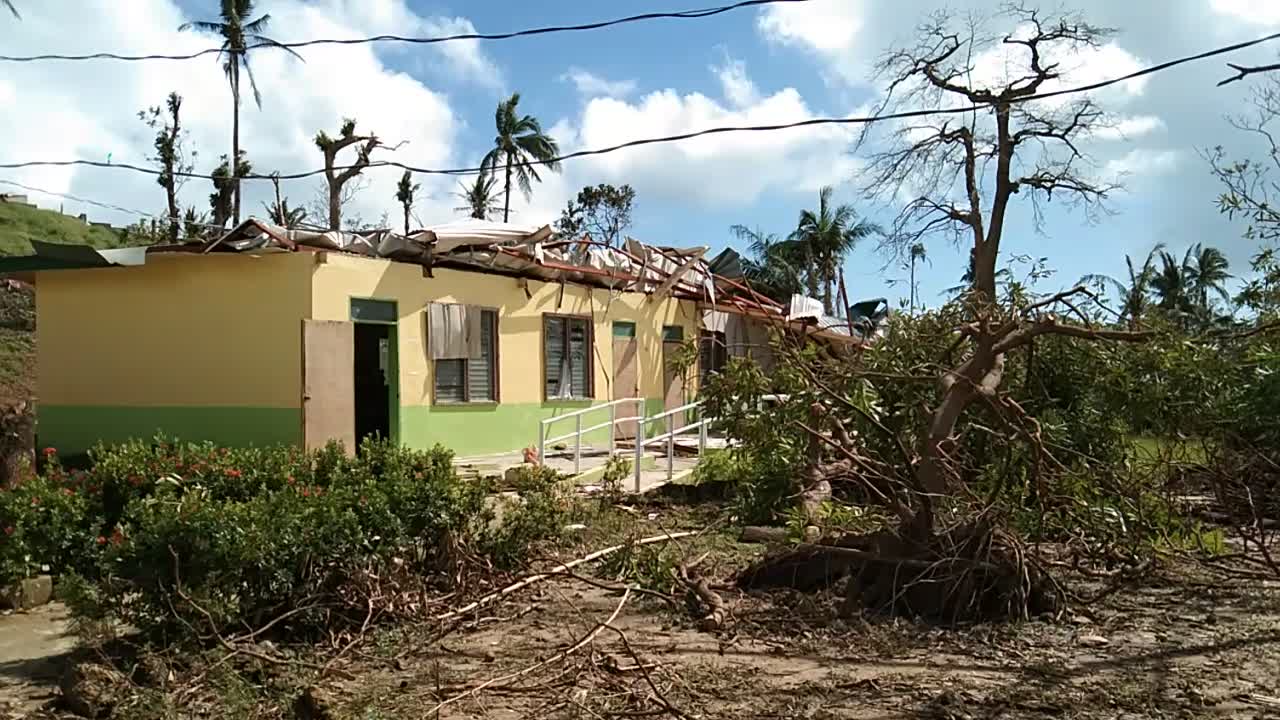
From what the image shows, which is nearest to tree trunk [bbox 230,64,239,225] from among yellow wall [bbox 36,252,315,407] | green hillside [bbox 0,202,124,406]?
green hillside [bbox 0,202,124,406]

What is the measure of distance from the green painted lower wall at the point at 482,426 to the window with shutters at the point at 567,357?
0.76 feet

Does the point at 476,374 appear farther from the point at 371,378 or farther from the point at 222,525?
the point at 222,525

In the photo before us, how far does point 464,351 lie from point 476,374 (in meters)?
0.53

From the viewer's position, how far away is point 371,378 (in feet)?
A: 51.0

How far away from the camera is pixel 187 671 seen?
5508 millimetres

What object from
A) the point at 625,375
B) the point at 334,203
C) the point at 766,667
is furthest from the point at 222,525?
the point at 334,203

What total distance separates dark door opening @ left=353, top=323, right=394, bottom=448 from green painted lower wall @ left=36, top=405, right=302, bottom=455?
6.83ft

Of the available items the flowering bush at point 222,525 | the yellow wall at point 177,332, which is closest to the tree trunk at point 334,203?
the yellow wall at point 177,332

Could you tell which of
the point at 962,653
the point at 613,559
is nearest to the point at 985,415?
the point at 962,653

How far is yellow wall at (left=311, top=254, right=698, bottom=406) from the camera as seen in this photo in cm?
1343

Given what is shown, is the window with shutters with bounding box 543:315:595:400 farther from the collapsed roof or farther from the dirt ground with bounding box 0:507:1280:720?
the dirt ground with bounding box 0:507:1280:720

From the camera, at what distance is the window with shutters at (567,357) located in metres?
16.6

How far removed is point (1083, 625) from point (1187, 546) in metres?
2.04

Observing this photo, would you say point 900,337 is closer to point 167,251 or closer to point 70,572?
point 70,572
